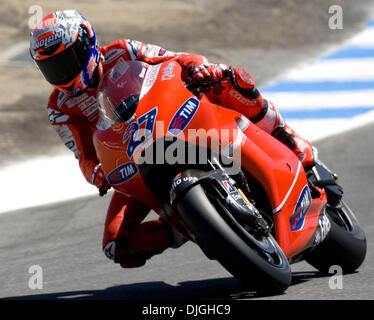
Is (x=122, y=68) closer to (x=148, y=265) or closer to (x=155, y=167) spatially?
(x=155, y=167)

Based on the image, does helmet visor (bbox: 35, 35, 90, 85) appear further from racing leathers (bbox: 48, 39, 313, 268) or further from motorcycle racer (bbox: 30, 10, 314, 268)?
racing leathers (bbox: 48, 39, 313, 268)

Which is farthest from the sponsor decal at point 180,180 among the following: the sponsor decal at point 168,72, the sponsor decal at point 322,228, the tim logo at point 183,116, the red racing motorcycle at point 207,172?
the sponsor decal at point 322,228

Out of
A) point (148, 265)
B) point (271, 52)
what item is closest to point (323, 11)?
point (271, 52)

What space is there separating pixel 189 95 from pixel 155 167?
1.42ft

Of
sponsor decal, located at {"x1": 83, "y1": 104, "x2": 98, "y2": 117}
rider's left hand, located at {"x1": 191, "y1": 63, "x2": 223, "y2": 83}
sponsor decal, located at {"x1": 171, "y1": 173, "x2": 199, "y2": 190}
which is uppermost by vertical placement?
rider's left hand, located at {"x1": 191, "y1": 63, "x2": 223, "y2": 83}

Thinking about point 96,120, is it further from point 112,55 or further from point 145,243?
point 145,243

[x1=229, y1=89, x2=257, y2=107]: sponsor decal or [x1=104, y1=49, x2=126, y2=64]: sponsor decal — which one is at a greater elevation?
[x1=104, y1=49, x2=126, y2=64]: sponsor decal

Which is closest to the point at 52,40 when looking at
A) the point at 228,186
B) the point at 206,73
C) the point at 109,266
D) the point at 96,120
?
the point at 96,120

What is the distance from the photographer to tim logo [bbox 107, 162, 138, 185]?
4.41 metres

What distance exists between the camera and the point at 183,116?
14.3ft

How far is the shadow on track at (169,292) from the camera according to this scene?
4770 millimetres

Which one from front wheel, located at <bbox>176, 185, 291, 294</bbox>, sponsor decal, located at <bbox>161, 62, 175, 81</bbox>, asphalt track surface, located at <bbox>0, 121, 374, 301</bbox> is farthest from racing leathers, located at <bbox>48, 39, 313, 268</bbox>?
front wheel, located at <bbox>176, 185, 291, 294</bbox>

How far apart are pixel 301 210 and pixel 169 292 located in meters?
0.89

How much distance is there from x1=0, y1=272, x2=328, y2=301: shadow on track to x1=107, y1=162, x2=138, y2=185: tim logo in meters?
0.69
